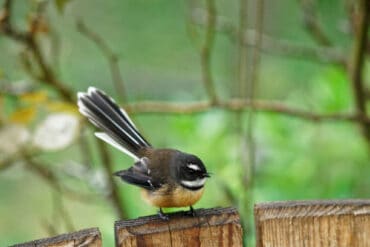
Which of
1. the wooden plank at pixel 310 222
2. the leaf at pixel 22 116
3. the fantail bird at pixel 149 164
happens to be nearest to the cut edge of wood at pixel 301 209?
the wooden plank at pixel 310 222

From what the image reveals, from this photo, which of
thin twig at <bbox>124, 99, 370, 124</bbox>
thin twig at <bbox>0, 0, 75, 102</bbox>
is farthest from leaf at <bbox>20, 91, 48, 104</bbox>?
thin twig at <bbox>124, 99, 370, 124</bbox>

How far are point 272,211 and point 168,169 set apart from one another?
821mm

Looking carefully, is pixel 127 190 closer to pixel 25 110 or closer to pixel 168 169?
pixel 25 110

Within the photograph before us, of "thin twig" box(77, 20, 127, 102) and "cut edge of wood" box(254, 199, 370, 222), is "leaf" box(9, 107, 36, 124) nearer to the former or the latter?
"thin twig" box(77, 20, 127, 102)

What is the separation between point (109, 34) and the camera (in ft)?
26.3

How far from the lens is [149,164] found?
121 inches

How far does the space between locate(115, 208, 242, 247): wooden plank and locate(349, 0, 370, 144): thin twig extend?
1758 millimetres

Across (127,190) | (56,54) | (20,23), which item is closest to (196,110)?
(56,54)

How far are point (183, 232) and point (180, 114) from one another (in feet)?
7.52

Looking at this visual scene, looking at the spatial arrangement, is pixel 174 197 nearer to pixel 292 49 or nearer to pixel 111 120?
pixel 111 120

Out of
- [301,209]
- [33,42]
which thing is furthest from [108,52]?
[301,209]

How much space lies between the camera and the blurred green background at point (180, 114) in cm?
448

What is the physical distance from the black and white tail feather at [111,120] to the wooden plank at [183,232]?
0.80 metres

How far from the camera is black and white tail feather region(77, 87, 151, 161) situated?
311cm
